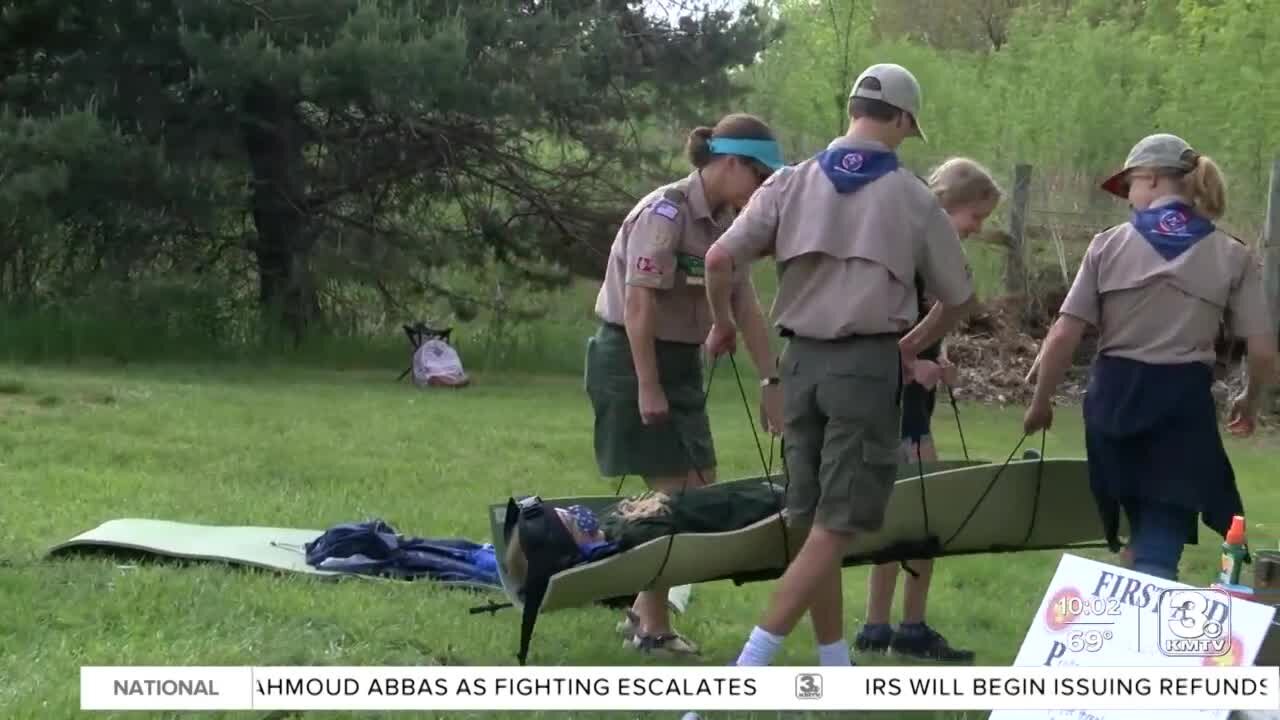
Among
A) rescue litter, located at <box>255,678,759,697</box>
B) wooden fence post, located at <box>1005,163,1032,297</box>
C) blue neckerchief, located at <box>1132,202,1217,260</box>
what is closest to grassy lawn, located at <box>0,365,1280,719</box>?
rescue litter, located at <box>255,678,759,697</box>

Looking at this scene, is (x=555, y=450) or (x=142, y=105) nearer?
(x=555, y=450)

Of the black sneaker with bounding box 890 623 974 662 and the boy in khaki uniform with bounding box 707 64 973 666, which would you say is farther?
the black sneaker with bounding box 890 623 974 662

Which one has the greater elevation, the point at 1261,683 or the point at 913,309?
the point at 913,309

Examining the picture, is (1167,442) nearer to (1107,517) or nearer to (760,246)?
(1107,517)

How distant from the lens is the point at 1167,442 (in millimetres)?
4527

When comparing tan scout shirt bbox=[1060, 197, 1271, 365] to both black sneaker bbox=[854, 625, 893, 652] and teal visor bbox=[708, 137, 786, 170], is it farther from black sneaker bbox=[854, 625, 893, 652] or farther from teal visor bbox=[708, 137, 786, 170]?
black sneaker bbox=[854, 625, 893, 652]

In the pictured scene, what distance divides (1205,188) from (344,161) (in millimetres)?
11303

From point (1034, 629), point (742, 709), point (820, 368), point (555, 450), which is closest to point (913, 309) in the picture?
point (820, 368)

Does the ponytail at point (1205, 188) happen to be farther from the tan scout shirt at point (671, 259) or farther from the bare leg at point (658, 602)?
the bare leg at point (658, 602)

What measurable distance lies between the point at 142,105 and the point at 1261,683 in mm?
12310

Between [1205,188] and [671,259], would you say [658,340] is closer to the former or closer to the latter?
[671,259]

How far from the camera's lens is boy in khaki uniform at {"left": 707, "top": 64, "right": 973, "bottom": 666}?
3980 mm

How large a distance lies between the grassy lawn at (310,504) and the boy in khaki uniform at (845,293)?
1041 mm

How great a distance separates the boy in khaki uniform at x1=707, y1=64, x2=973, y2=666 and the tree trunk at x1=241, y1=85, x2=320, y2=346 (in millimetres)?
11017
